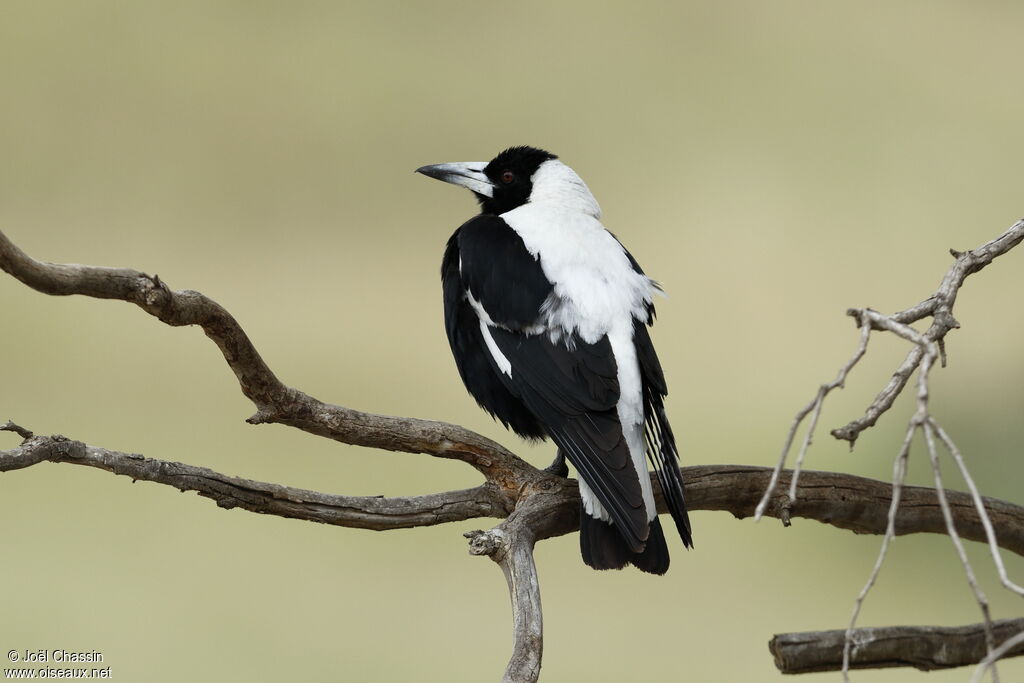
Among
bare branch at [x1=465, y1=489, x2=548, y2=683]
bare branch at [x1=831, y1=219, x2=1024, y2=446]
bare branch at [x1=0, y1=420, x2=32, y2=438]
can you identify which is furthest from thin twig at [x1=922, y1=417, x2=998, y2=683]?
bare branch at [x1=0, y1=420, x2=32, y2=438]

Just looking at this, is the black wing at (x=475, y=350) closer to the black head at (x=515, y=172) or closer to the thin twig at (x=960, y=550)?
the black head at (x=515, y=172)

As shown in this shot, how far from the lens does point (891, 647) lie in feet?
6.59

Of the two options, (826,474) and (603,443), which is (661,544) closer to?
(603,443)

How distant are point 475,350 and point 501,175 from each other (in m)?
0.59

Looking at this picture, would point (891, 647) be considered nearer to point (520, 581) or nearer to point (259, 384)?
point (520, 581)

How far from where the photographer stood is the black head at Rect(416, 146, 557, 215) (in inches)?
99.6

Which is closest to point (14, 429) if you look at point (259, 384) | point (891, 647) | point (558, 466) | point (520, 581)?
point (259, 384)

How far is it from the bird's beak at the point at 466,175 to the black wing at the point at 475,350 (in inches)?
14.2

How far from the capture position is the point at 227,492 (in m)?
1.74


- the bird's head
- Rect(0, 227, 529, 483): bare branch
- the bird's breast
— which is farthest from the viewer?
the bird's head

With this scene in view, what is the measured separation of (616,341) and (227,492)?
0.77m

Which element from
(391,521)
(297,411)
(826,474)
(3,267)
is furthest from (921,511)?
(3,267)

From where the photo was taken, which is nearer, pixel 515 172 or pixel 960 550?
pixel 960 550

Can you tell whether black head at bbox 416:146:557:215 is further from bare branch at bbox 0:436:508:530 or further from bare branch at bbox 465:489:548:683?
bare branch at bbox 465:489:548:683
